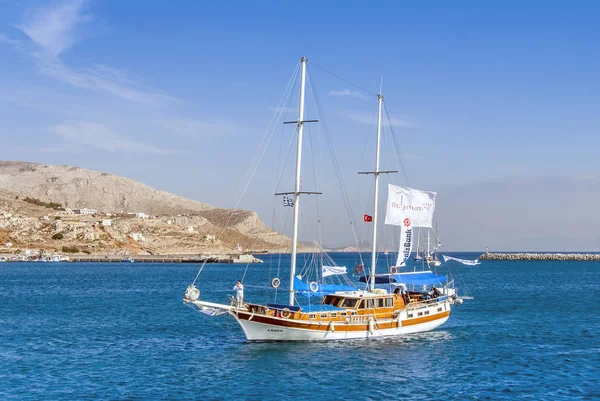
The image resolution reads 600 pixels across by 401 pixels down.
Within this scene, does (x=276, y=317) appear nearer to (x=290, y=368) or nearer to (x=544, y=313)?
(x=290, y=368)

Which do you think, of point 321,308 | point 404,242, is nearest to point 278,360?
point 321,308

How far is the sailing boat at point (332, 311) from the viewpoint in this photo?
39062 millimetres

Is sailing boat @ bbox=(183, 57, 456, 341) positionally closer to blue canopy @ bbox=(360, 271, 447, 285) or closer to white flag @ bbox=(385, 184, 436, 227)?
blue canopy @ bbox=(360, 271, 447, 285)

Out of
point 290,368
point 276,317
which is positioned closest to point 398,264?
point 276,317

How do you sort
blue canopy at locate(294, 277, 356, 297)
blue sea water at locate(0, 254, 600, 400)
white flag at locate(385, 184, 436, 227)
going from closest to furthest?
1. blue sea water at locate(0, 254, 600, 400)
2. blue canopy at locate(294, 277, 356, 297)
3. white flag at locate(385, 184, 436, 227)

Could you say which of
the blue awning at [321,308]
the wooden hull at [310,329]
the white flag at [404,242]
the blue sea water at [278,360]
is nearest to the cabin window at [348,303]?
the blue awning at [321,308]

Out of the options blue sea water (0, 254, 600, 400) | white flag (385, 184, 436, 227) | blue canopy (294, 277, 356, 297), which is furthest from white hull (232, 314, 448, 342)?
white flag (385, 184, 436, 227)

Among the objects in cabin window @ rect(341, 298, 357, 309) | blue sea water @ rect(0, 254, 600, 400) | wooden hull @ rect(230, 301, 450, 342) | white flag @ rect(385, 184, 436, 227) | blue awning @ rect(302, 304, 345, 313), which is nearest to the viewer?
blue sea water @ rect(0, 254, 600, 400)

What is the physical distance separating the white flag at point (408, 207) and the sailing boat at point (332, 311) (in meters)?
1.58

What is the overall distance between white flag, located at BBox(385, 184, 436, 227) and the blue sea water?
340 inches

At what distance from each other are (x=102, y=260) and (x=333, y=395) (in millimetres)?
161478

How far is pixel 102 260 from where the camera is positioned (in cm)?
17912

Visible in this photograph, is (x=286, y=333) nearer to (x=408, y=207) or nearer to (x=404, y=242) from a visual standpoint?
(x=404, y=242)

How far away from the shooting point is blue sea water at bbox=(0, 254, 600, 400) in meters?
29.6
